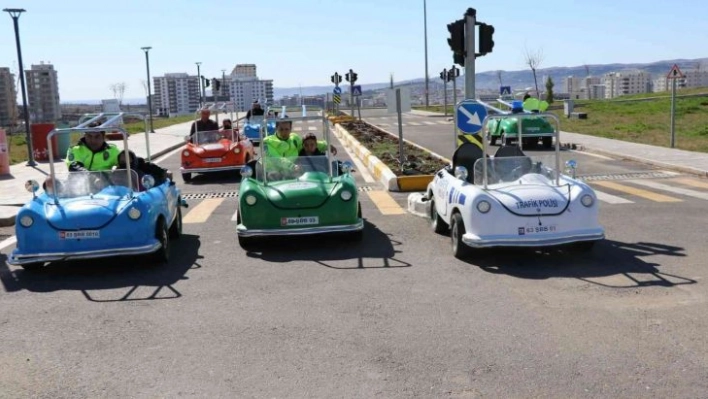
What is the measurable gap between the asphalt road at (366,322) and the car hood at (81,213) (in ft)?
1.87

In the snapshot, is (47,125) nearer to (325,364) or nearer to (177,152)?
(177,152)

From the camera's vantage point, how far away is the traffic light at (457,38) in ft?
43.1

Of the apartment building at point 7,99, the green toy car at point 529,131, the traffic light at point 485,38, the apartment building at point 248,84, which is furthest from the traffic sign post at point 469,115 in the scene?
the apartment building at point 7,99

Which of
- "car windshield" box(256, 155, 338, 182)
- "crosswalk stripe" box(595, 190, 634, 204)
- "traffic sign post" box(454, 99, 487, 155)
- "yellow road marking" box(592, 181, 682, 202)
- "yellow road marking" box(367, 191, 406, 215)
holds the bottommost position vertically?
"yellow road marking" box(592, 181, 682, 202)

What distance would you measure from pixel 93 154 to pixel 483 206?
17.6 ft

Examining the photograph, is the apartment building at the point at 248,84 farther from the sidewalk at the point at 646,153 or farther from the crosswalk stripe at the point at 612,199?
the crosswalk stripe at the point at 612,199

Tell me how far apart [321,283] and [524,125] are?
16.7 metres

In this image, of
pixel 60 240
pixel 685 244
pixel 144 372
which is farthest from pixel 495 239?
pixel 60 240

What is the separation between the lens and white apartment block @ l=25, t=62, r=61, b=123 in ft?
237

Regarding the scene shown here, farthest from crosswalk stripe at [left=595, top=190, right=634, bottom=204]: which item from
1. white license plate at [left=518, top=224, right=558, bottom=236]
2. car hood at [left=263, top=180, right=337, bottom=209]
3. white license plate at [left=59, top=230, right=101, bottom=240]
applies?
white license plate at [left=59, top=230, right=101, bottom=240]

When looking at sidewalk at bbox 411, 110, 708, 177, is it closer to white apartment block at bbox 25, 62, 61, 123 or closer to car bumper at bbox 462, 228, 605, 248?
car bumper at bbox 462, 228, 605, 248

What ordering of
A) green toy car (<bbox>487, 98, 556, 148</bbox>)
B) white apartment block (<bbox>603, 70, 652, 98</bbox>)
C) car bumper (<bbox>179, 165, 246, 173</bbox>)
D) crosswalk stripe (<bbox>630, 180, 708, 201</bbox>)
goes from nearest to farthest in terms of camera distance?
crosswalk stripe (<bbox>630, 180, 708, 201</bbox>) < car bumper (<bbox>179, 165, 246, 173</bbox>) < green toy car (<bbox>487, 98, 556, 148</bbox>) < white apartment block (<bbox>603, 70, 652, 98</bbox>)

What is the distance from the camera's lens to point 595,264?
26.0ft

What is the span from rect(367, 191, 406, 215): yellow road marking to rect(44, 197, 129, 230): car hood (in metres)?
4.91
